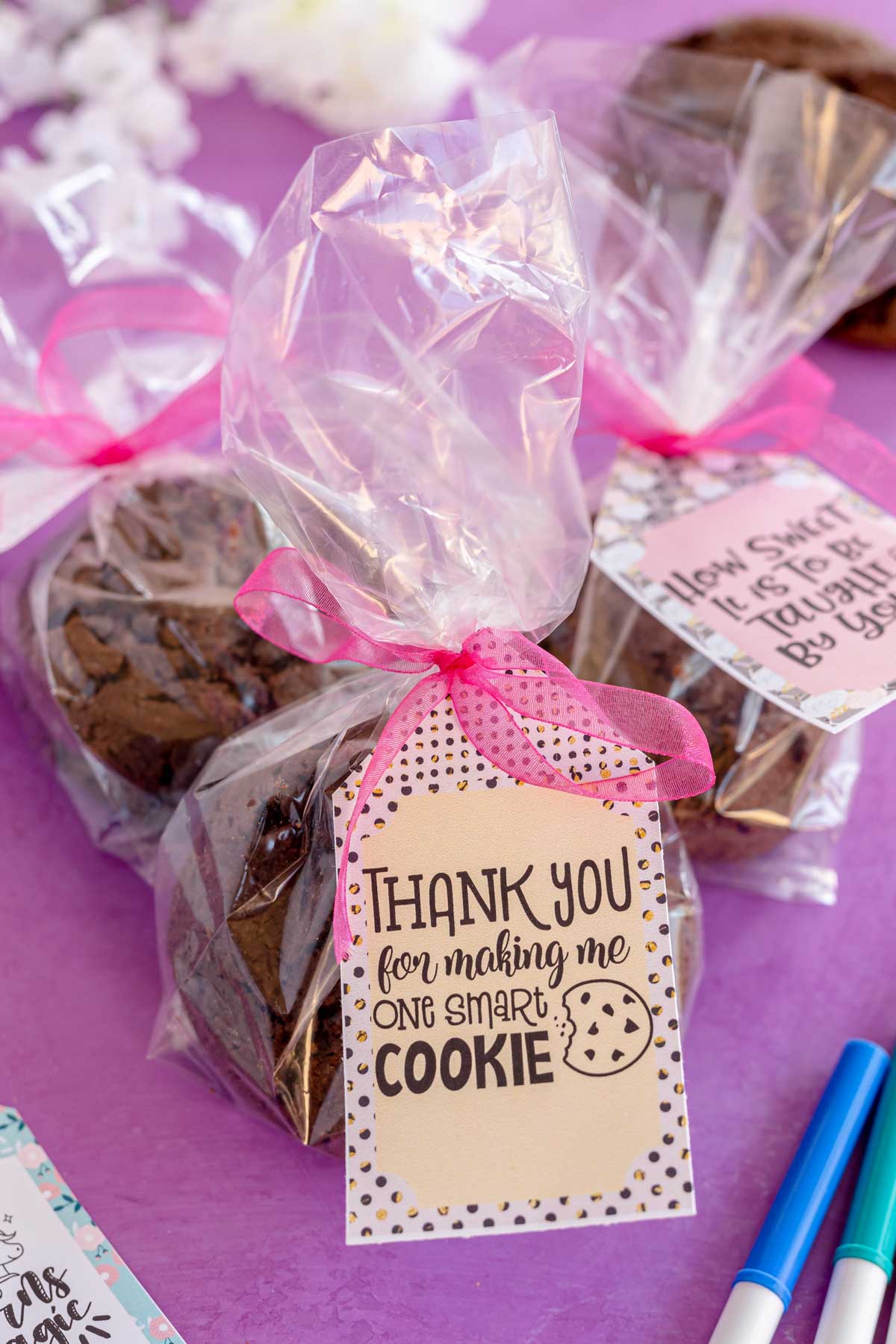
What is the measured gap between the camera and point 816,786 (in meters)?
0.83

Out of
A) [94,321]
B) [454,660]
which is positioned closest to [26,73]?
[94,321]

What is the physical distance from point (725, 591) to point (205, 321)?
46 centimetres

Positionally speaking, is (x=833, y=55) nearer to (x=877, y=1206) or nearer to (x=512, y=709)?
(x=512, y=709)

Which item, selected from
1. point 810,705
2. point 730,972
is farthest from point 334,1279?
point 810,705

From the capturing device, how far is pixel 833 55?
1.17 metres

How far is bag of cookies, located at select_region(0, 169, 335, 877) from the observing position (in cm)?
78

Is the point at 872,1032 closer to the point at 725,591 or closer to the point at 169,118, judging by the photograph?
the point at 725,591

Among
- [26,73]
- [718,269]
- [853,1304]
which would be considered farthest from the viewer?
[26,73]

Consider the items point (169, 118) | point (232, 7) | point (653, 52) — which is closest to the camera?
point (653, 52)

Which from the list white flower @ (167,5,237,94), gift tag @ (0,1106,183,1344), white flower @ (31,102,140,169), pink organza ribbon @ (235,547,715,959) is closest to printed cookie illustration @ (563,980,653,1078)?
pink organza ribbon @ (235,547,715,959)

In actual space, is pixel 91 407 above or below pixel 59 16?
below

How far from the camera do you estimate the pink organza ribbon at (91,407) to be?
870mm

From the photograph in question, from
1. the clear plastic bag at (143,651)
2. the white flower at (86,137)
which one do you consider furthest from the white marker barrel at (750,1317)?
the white flower at (86,137)

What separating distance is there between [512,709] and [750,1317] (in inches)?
13.5
